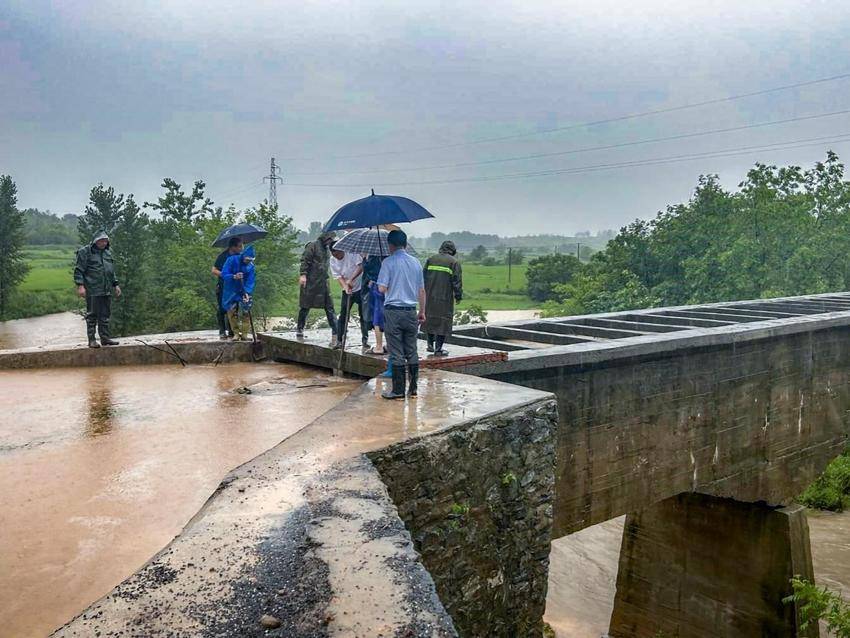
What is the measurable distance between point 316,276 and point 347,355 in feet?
5.39

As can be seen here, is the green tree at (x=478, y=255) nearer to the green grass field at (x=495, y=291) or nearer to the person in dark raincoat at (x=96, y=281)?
the green grass field at (x=495, y=291)

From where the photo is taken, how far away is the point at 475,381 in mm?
6996

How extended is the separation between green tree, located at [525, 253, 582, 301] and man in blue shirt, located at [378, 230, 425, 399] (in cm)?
4267

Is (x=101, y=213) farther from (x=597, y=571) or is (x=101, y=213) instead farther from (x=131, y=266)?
(x=597, y=571)

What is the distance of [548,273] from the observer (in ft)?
171

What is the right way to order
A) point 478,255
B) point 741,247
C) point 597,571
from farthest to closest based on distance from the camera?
point 478,255, point 741,247, point 597,571

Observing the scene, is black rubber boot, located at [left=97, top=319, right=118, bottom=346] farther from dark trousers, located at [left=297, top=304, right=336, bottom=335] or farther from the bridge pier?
the bridge pier

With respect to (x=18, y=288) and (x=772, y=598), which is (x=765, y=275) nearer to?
(x=772, y=598)

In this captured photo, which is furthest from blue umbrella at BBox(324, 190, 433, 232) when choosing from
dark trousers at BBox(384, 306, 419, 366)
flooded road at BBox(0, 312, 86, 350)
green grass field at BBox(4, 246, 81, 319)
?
green grass field at BBox(4, 246, 81, 319)

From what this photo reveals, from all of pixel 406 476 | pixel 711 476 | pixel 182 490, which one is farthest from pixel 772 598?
pixel 182 490

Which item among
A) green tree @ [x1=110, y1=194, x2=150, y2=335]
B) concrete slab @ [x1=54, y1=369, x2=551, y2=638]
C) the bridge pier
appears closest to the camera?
concrete slab @ [x1=54, y1=369, x2=551, y2=638]

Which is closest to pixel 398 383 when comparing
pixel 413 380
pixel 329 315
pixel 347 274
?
pixel 413 380

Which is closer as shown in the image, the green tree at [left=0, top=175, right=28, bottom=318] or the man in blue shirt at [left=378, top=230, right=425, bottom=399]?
the man in blue shirt at [left=378, top=230, right=425, bottom=399]

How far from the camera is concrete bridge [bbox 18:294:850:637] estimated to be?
3180mm
